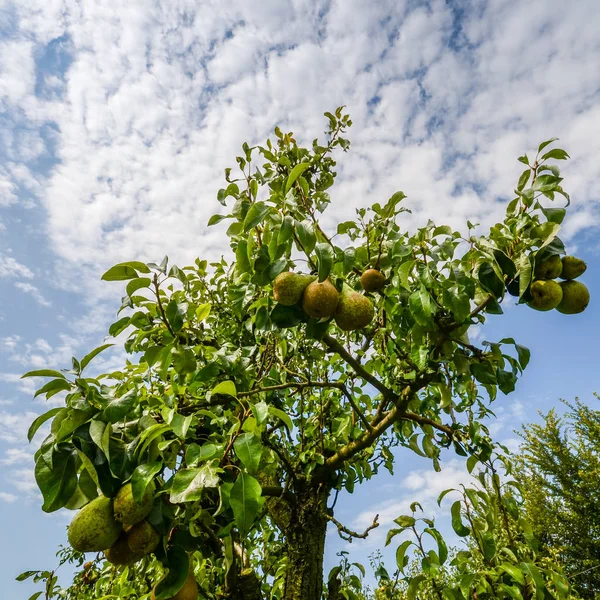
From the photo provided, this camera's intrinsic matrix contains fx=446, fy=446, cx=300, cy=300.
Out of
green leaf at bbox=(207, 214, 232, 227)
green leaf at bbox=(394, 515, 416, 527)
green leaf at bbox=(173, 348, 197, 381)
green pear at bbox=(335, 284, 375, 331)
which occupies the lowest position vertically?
green leaf at bbox=(394, 515, 416, 527)

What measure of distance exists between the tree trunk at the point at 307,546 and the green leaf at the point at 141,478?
205 centimetres

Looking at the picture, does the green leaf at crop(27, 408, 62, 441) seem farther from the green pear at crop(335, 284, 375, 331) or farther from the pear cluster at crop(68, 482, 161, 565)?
the green pear at crop(335, 284, 375, 331)

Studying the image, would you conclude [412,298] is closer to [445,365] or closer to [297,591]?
[445,365]

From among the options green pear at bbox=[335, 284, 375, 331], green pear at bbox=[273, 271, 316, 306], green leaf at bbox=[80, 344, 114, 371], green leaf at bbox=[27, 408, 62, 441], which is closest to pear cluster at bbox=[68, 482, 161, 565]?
green leaf at bbox=[27, 408, 62, 441]

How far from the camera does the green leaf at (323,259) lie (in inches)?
64.9

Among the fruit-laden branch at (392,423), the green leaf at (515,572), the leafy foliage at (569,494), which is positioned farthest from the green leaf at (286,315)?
the leafy foliage at (569,494)

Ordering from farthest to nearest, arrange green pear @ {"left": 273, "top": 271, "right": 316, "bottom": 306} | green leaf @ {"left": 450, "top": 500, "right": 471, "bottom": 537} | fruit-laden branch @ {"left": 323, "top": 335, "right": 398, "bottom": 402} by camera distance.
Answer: green leaf @ {"left": 450, "top": 500, "right": 471, "bottom": 537} → fruit-laden branch @ {"left": 323, "top": 335, "right": 398, "bottom": 402} → green pear @ {"left": 273, "top": 271, "right": 316, "bottom": 306}

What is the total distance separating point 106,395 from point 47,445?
0.75 feet

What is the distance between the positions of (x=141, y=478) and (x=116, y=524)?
250 millimetres

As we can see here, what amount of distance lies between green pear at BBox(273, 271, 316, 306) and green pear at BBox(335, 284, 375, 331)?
0.17 metres

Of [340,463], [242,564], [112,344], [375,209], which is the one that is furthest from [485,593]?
[112,344]

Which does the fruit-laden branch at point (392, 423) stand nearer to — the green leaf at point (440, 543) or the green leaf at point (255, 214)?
the green leaf at point (440, 543)

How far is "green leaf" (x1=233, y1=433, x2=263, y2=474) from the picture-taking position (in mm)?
1307

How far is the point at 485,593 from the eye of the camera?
2.37 m
